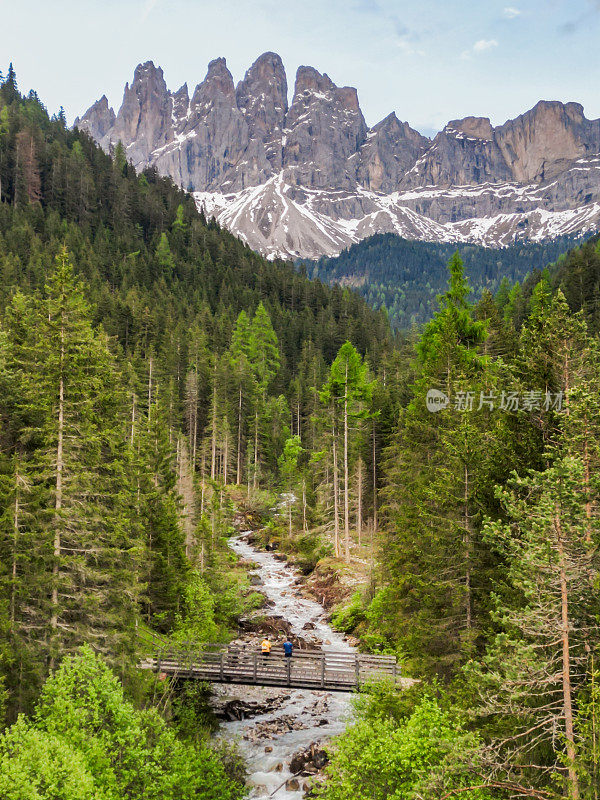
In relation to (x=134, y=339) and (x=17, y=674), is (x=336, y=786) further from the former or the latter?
(x=134, y=339)

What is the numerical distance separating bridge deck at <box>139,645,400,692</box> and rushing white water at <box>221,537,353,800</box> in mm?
1921

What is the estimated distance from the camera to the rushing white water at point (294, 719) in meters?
17.9

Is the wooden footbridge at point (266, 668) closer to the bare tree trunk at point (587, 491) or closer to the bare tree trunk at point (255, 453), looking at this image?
the bare tree trunk at point (587, 491)

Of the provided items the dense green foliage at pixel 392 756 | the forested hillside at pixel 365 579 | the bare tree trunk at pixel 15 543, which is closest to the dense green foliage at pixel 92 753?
the forested hillside at pixel 365 579

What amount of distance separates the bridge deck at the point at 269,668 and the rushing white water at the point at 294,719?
192cm

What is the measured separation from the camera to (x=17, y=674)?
44.7 feet

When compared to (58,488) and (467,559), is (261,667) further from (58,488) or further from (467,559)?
(58,488)

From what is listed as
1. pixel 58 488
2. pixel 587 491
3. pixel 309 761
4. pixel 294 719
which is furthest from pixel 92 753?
pixel 294 719

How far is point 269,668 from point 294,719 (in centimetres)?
246

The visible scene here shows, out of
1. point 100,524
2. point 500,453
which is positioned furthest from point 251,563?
point 500,453

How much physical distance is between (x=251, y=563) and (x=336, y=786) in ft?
98.8

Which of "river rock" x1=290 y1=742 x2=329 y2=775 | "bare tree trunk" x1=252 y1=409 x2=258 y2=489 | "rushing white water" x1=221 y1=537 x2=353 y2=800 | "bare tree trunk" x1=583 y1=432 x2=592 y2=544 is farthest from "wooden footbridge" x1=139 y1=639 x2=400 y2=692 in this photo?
"bare tree trunk" x1=252 y1=409 x2=258 y2=489

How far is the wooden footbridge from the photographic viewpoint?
20375 mm

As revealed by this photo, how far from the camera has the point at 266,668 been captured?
851 inches
